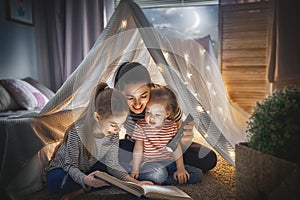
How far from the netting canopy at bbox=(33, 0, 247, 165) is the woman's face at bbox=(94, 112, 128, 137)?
27 centimetres

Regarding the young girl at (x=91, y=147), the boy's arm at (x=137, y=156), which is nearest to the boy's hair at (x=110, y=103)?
the young girl at (x=91, y=147)

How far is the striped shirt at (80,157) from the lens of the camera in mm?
Result: 1300

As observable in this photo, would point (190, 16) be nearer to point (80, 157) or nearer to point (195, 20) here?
point (195, 20)

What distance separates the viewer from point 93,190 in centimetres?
140

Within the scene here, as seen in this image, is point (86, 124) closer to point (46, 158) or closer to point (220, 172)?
point (46, 158)

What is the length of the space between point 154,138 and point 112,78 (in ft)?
1.47

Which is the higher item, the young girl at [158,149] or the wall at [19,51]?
the wall at [19,51]

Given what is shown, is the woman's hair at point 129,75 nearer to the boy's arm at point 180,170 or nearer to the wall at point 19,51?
the boy's arm at point 180,170

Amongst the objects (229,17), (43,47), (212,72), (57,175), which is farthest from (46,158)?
(229,17)

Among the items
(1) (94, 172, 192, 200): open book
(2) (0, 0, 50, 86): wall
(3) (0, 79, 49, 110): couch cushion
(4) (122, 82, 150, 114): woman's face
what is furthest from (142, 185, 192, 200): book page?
(2) (0, 0, 50, 86): wall

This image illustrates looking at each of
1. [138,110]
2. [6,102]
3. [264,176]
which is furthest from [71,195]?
[6,102]

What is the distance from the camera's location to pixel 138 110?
1488 millimetres

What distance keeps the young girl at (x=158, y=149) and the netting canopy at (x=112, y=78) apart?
4.3 inches

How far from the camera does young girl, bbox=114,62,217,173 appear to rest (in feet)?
4.77
